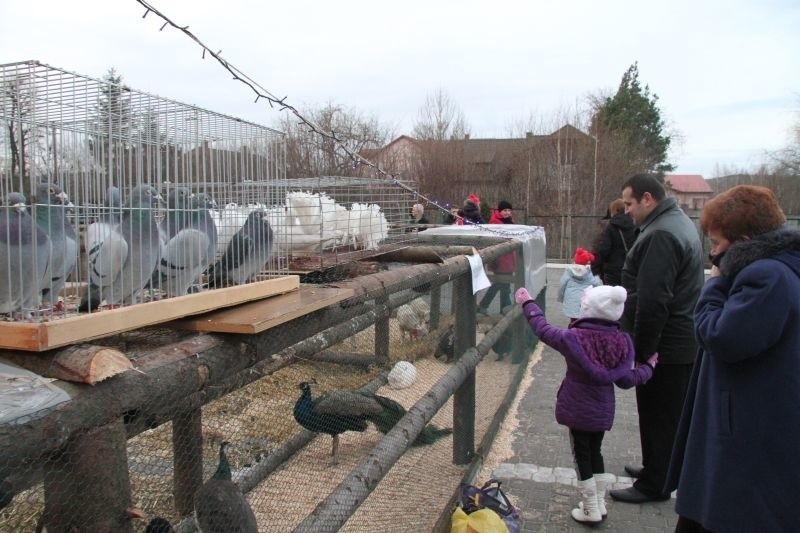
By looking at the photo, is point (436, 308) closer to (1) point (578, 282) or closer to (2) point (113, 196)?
(1) point (578, 282)

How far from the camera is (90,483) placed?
49.8 inches

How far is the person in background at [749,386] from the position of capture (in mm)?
2250

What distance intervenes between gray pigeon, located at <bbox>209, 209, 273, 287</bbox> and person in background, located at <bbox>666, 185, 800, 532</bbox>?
1.77 m

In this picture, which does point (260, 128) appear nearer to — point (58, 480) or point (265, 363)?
point (265, 363)

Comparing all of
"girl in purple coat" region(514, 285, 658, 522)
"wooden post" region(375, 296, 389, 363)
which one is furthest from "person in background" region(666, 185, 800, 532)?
"wooden post" region(375, 296, 389, 363)

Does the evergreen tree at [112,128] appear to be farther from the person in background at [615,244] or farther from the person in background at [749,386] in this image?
the person in background at [615,244]

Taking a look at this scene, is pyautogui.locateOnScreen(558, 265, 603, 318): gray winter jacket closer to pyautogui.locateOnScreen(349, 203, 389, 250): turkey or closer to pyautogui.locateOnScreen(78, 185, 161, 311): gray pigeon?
pyautogui.locateOnScreen(349, 203, 389, 250): turkey

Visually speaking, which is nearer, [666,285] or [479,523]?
[479,523]

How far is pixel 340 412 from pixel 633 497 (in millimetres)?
2009

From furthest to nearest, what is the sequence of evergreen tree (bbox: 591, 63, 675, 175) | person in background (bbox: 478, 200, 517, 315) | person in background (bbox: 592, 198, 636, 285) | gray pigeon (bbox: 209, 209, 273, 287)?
evergreen tree (bbox: 591, 63, 675, 175), person in background (bbox: 592, 198, 636, 285), person in background (bbox: 478, 200, 517, 315), gray pigeon (bbox: 209, 209, 273, 287)

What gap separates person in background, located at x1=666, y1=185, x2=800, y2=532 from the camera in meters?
2.25

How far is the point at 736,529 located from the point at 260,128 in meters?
2.43

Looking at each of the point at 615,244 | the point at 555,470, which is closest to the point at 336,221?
the point at 555,470

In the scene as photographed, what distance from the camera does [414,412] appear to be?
3.15 metres
